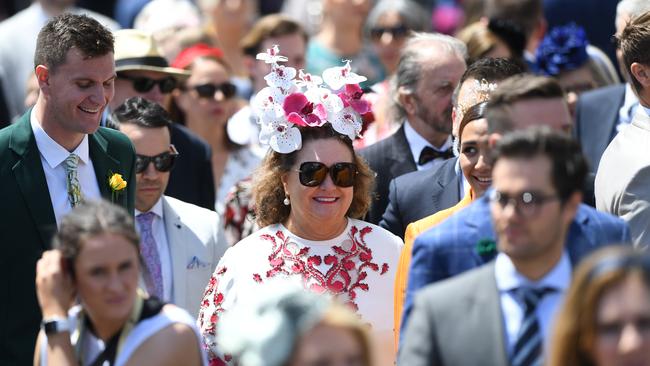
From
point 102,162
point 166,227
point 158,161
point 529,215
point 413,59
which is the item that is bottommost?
point 166,227

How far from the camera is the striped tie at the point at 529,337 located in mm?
4164

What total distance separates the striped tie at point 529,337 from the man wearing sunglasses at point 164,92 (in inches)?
149

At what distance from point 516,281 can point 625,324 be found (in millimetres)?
545

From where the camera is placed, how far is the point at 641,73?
608 cm

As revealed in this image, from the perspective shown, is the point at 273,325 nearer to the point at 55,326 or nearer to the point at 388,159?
the point at 55,326

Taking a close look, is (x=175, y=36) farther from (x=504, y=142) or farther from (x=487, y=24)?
(x=504, y=142)

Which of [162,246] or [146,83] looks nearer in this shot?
[162,246]

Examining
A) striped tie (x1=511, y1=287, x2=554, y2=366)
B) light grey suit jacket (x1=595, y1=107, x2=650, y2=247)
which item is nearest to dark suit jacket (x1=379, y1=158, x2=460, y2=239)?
light grey suit jacket (x1=595, y1=107, x2=650, y2=247)

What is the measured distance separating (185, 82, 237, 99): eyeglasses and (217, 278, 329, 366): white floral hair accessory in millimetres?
5001

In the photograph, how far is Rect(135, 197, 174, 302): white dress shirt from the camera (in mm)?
6695

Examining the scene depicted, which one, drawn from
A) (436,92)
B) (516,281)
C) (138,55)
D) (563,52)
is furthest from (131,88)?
(516,281)

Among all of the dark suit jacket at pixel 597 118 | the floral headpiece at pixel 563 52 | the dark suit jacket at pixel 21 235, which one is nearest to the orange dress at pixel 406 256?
the dark suit jacket at pixel 21 235

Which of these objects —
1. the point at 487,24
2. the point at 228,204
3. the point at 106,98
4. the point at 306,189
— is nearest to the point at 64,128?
the point at 106,98

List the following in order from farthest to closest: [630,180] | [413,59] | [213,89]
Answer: [213,89] → [413,59] → [630,180]
